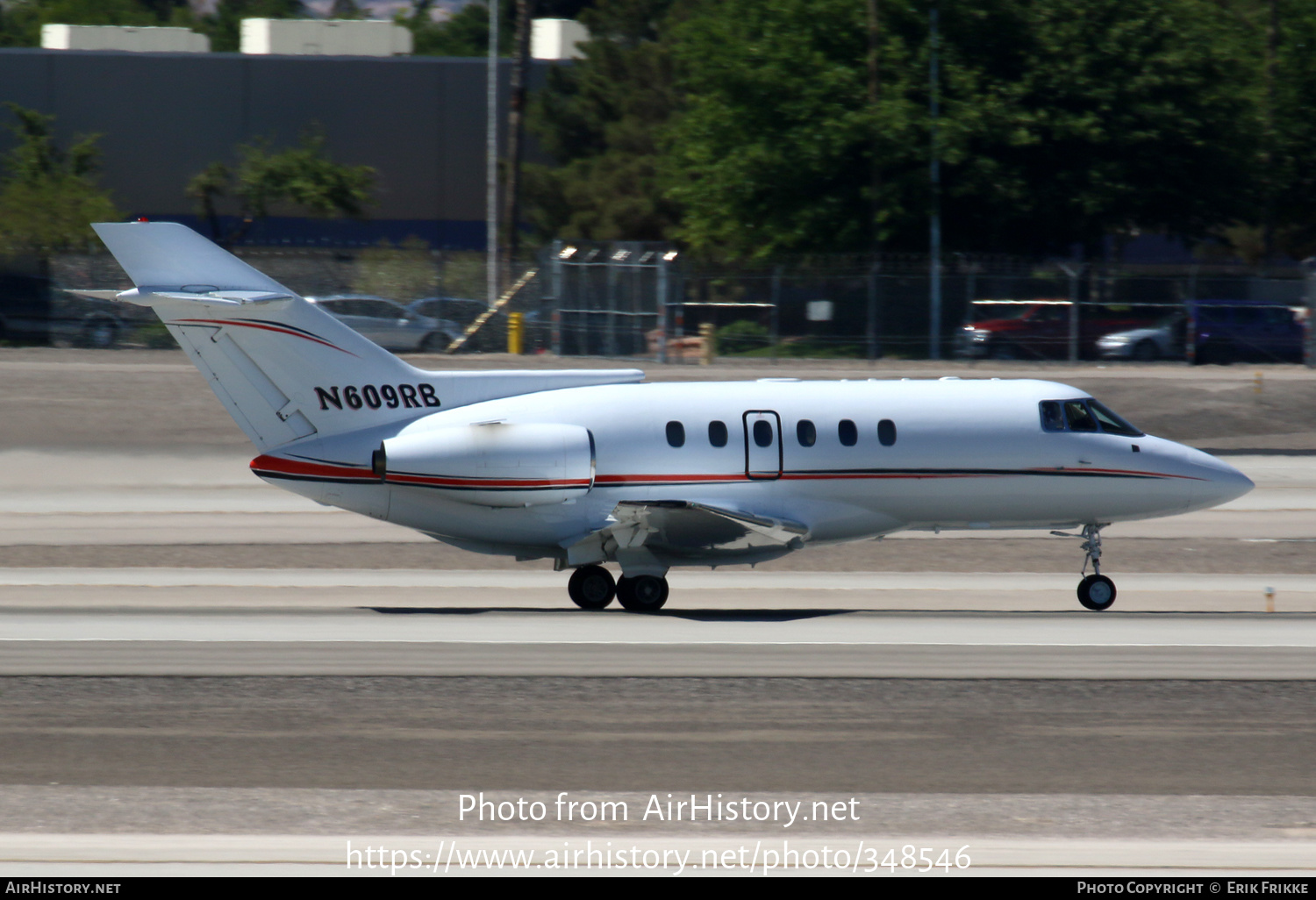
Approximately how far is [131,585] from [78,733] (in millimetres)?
9473

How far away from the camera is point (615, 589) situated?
20438 mm

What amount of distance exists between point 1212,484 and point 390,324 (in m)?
30.7

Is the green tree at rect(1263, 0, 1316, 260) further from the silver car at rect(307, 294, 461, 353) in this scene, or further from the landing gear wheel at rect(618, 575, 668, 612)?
the landing gear wheel at rect(618, 575, 668, 612)

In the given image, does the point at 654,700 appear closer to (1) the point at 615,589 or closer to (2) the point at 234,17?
(1) the point at 615,589

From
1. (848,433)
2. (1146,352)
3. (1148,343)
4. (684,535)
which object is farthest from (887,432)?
(1148,343)

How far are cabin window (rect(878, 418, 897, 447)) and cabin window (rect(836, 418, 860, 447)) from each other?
0.31 meters

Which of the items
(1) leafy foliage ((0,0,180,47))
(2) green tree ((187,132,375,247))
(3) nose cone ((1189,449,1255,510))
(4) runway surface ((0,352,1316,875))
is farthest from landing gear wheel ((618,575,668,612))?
(1) leafy foliage ((0,0,180,47))

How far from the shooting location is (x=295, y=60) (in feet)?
252

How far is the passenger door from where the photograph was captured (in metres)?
20.2

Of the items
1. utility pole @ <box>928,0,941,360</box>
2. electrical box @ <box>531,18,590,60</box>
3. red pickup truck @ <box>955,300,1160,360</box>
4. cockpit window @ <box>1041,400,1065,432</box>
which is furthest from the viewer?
electrical box @ <box>531,18,590,60</box>

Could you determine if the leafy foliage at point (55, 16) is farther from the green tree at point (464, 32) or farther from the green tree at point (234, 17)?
the green tree at point (464, 32)

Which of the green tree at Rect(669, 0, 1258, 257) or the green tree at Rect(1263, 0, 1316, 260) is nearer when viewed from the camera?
the green tree at Rect(669, 0, 1258, 257)

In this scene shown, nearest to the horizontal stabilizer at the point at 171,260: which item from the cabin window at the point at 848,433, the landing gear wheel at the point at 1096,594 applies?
the cabin window at the point at 848,433

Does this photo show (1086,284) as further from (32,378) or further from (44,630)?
(44,630)
